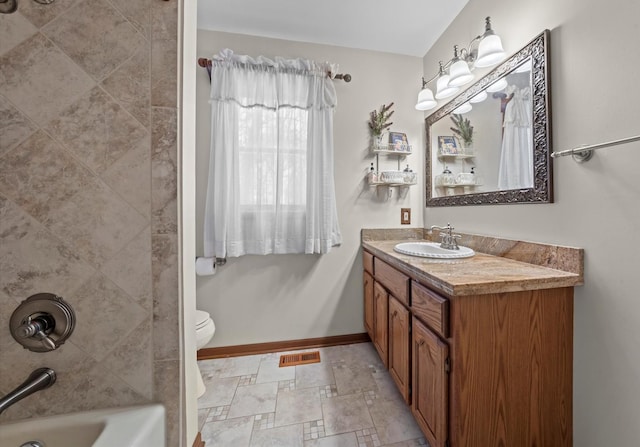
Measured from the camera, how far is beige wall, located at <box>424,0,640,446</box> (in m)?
0.81

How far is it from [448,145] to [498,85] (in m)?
0.48

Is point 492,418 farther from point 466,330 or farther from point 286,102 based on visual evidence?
point 286,102

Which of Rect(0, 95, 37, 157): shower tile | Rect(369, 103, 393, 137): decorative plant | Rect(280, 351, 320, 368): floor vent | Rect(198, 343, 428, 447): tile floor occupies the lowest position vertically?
Rect(198, 343, 428, 447): tile floor

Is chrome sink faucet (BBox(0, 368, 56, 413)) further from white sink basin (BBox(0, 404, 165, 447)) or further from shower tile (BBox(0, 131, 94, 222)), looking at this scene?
shower tile (BBox(0, 131, 94, 222))

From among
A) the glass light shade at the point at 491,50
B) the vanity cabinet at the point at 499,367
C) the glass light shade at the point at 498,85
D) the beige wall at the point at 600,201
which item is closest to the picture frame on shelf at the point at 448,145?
the glass light shade at the point at 498,85

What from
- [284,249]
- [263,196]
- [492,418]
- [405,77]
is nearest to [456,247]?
[492,418]

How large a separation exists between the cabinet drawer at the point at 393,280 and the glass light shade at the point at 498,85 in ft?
3.77

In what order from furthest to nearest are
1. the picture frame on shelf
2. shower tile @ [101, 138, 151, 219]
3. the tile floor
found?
the picture frame on shelf < the tile floor < shower tile @ [101, 138, 151, 219]

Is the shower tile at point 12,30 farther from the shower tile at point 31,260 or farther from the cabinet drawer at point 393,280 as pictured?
the cabinet drawer at point 393,280

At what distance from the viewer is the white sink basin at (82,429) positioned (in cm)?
56

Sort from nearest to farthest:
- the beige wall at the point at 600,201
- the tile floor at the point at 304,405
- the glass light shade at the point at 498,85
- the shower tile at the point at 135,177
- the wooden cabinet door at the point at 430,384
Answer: the shower tile at the point at 135,177 → the beige wall at the point at 600,201 → the wooden cabinet door at the point at 430,384 → the tile floor at the point at 304,405 → the glass light shade at the point at 498,85

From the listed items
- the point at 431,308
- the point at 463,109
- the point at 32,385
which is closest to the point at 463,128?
the point at 463,109

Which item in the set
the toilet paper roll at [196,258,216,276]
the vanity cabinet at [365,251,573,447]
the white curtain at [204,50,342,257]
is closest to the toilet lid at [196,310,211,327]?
the toilet paper roll at [196,258,216,276]

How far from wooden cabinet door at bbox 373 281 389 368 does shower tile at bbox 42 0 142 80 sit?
154cm
